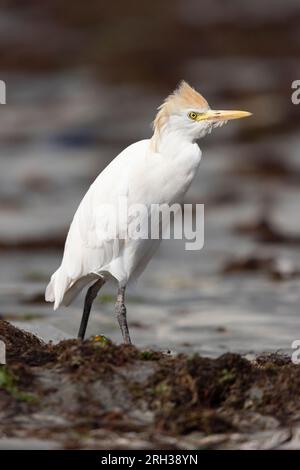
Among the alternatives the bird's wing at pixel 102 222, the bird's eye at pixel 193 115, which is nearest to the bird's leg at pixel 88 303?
the bird's wing at pixel 102 222

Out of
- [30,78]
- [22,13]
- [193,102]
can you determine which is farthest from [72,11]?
[193,102]

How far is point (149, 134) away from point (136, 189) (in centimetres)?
1572

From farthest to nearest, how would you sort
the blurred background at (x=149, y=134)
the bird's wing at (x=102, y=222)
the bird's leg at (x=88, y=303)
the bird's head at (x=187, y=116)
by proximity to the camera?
the blurred background at (x=149, y=134) < the bird's leg at (x=88, y=303) < the bird's wing at (x=102, y=222) < the bird's head at (x=187, y=116)

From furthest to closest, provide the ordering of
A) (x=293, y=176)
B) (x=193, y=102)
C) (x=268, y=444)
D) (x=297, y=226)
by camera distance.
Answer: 1. (x=293, y=176)
2. (x=297, y=226)
3. (x=193, y=102)
4. (x=268, y=444)

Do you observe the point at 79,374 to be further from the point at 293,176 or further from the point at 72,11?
the point at 72,11

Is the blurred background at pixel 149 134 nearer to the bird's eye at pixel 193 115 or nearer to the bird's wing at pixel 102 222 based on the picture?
the bird's wing at pixel 102 222

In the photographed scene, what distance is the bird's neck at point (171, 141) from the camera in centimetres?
700

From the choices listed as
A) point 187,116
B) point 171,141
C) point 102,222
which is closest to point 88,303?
point 102,222

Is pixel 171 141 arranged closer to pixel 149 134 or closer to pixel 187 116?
pixel 187 116

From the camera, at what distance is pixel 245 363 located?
20.1 feet

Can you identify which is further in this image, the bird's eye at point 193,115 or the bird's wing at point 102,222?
the bird's wing at point 102,222

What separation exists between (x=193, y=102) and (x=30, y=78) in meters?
20.5

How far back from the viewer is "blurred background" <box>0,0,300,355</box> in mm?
11000

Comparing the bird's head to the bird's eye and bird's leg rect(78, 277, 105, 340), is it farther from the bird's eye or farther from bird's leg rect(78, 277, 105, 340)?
bird's leg rect(78, 277, 105, 340)
